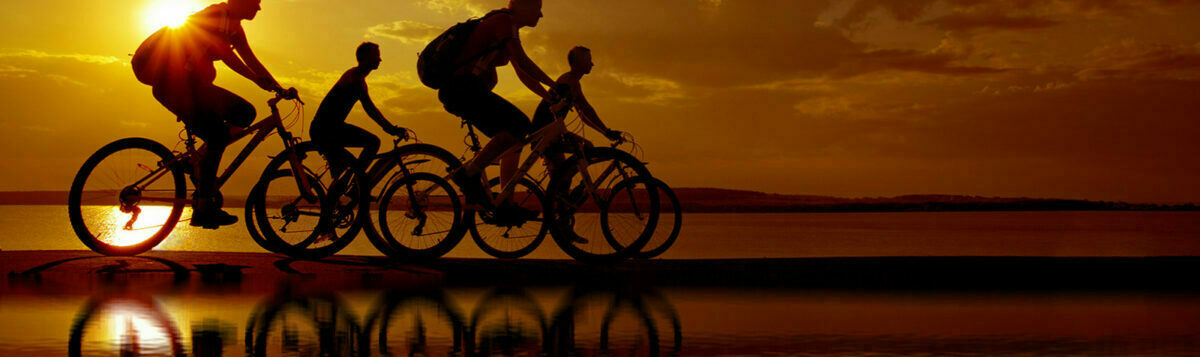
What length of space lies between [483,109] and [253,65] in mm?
1783

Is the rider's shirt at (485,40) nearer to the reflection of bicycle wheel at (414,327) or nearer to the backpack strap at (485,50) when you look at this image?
the backpack strap at (485,50)

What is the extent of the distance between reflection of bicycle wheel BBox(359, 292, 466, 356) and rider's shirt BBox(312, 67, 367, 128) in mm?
1938

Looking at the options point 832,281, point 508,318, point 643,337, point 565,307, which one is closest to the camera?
point 643,337

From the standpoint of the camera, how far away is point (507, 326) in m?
5.75

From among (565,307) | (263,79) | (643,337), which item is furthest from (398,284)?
(643,337)

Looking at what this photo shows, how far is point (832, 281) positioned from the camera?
821 cm

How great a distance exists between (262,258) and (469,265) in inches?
68.9

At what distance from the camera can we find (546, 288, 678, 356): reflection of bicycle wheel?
499cm

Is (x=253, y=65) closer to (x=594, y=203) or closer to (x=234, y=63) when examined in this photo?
(x=234, y=63)

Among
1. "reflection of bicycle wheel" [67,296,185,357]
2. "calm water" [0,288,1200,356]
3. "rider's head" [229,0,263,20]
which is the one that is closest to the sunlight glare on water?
"rider's head" [229,0,263,20]

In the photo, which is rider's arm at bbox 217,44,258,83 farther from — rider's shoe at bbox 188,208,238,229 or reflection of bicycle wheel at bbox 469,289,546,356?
reflection of bicycle wheel at bbox 469,289,546,356

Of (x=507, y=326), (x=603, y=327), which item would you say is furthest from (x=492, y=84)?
(x=603, y=327)

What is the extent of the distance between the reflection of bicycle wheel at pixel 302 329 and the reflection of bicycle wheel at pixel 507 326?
584 mm

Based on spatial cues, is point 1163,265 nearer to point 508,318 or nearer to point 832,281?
point 832,281
